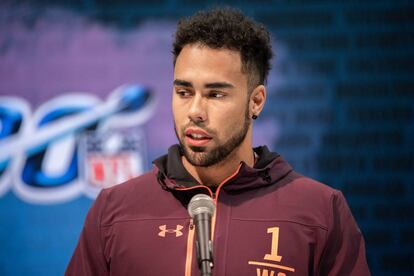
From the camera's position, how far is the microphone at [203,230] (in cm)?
123

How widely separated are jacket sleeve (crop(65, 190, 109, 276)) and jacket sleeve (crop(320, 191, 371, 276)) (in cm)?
63

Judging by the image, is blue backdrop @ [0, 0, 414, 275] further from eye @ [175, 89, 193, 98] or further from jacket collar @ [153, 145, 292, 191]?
eye @ [175, 89, 193, 98]

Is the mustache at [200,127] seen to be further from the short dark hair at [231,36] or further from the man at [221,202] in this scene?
the short dark hair at [231,36]

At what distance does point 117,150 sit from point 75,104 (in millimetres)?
312

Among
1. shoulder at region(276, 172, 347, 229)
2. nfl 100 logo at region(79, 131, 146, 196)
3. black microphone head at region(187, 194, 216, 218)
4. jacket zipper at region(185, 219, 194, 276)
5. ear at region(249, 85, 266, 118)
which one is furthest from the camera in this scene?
nfl 100 logo at region(79, 131, 146, 196)

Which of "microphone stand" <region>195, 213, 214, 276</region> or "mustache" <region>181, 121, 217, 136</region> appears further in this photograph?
"mustache" <region>181, 121, 217, 136</region>

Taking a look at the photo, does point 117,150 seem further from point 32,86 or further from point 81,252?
point 81,252

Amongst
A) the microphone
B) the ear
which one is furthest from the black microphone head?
the ear

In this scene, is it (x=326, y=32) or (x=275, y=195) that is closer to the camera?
(x=275, y=195)

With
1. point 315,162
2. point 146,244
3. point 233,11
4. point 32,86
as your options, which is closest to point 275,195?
point 146,244

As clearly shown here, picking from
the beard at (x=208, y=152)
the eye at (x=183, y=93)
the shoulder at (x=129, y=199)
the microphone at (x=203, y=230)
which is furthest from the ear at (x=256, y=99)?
the microphone at (x=203, y=230)

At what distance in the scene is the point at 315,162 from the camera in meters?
3.04

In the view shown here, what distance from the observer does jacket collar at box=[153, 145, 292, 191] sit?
69.6 inches

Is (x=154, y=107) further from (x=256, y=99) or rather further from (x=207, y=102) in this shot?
(x=207, y=102)
